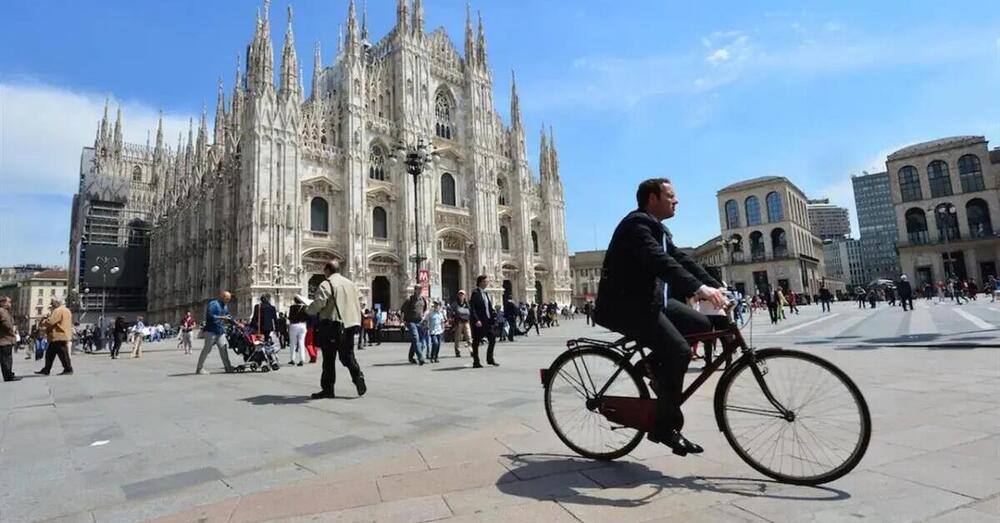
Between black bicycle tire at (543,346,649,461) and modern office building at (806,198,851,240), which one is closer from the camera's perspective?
black bicycle tire at (543,346,649,461)

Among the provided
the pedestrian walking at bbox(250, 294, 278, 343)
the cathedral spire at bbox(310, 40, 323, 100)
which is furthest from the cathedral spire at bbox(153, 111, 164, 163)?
the pedestrian walking at bbox(250, 294, 278, 343)

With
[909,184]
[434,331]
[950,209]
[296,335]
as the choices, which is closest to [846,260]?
[909,184]

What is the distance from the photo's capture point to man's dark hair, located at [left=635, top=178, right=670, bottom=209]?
120 inches

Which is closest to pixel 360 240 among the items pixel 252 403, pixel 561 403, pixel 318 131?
pixel 318 131

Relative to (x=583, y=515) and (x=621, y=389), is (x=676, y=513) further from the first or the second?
(x=621, y=389)

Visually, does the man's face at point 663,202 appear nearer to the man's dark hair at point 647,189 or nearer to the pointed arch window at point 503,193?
the man's dark hair at point 647,189

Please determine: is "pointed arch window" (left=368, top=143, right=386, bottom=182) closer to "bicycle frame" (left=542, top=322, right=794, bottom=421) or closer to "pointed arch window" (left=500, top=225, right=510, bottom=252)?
"pointed arch window" (left=500, top=225, right=510, bottom=252)

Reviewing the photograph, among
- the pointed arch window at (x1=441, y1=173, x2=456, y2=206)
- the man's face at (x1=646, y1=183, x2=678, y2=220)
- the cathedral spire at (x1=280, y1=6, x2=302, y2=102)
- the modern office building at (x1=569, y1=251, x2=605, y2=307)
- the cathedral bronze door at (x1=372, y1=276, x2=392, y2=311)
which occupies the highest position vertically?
the cathedral spire at (x1=280, y1=6, x2=302, y2=102)

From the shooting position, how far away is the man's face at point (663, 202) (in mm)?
3035

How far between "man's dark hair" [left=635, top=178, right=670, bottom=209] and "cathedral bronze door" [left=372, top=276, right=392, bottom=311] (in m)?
30.5

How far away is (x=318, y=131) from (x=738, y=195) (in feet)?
154

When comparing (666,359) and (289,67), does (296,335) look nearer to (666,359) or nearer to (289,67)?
(666,359)

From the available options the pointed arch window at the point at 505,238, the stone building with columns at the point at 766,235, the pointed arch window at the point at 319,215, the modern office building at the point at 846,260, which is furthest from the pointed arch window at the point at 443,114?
the modern office building at the point at 846,260

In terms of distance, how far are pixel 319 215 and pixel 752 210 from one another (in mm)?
47574
